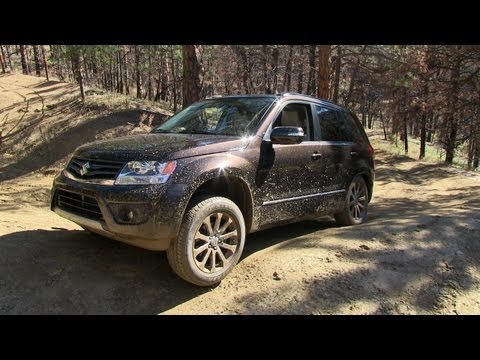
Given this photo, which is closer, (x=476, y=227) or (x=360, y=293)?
(x=360, y=293)

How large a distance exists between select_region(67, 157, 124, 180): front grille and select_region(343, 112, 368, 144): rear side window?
3.90 metres

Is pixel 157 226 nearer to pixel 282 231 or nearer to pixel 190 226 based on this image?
pixel 190 226

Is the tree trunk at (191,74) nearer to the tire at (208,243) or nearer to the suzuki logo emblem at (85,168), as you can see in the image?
the suzuki logo emblem at (85,168)

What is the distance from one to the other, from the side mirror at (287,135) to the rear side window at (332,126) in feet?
3.63

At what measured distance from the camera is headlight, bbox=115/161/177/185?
3.71 m

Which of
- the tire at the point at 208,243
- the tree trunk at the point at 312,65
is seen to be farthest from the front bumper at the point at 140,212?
the tree trunk at the point at 312,65

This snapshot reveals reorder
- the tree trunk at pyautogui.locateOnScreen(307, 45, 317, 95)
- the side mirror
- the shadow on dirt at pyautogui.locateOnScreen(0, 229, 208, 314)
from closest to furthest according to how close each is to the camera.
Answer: the shadow on dirt at pyautogui.locateOnScreen(0, 229, 208, 314)
the side mirror
the tree trunk at pyautogui.locateOnScreen(307, 45, 317, 95)

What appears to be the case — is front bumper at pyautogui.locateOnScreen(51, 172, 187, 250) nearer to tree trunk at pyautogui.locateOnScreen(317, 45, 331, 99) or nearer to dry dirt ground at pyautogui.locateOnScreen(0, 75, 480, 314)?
dry dirt ground at pyautogui.locateOnScreen(0, 75, 480, 314)

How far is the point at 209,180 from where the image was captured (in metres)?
4.11

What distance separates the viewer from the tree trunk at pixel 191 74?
35.6 feet

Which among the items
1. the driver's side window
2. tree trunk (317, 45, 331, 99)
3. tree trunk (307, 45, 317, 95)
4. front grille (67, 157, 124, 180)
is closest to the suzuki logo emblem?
front grille (67, 157, 124, 180)

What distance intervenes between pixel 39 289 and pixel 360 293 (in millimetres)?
3115

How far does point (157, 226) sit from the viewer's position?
3.65 meters
